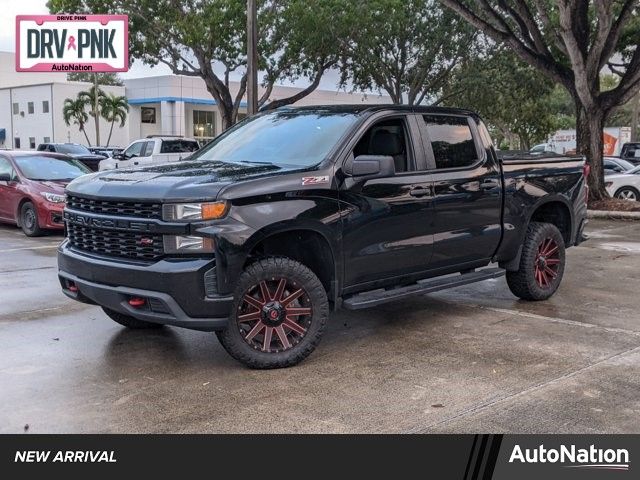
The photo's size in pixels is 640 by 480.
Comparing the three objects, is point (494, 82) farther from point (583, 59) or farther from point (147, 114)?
point (147, 114)

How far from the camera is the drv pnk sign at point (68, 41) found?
79.5 feet

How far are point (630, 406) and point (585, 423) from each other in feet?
1.55

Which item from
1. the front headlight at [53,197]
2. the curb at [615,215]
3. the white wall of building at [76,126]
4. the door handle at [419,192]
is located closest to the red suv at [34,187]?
the front headlight at [53,197]

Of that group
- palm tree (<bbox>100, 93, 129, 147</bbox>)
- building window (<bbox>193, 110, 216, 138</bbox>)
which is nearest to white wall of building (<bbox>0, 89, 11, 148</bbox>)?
palm tree (<bbox>100, 93, 129, 147</bbox>)

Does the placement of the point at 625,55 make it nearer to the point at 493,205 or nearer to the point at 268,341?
the point at 493,205

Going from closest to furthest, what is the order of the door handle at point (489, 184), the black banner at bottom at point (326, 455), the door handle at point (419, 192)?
the black banner at bottom at point (326, 455) → the door handle at point (419, 192) → the door handle at point (489, 184)

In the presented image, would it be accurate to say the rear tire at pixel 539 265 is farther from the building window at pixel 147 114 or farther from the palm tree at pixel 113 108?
the building window at pixel 147 114

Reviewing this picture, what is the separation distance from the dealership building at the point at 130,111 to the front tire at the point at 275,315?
165 ft

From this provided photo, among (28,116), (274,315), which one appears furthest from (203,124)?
(274,315)

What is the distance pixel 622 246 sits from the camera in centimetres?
1159

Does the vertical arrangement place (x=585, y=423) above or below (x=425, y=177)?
below

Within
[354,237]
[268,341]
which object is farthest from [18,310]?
[354,237]

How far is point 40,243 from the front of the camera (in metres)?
12.0

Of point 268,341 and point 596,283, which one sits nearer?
point 268,341
